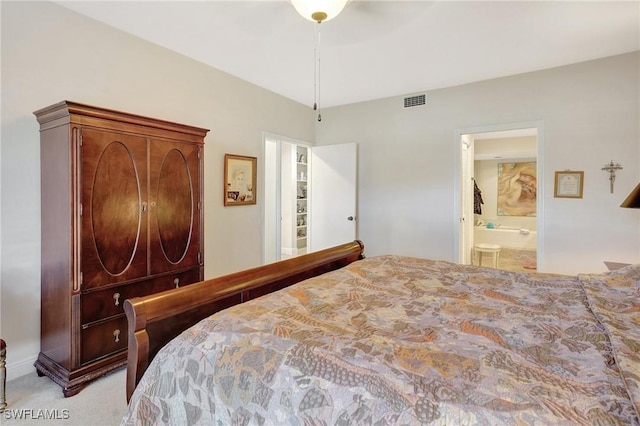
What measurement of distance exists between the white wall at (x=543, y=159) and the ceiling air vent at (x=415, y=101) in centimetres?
6

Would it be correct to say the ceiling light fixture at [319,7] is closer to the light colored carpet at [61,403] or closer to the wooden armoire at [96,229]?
the wooden armoire at [96,229]

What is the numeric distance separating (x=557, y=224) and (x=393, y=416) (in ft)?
12.1

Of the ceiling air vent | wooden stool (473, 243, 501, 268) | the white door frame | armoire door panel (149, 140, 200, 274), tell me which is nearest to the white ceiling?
the ceiling air vent

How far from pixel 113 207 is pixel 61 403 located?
1261mm

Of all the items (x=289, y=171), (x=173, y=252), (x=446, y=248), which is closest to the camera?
(x=173, y=252)

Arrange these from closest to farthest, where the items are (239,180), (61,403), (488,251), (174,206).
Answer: (61,403) < (174,206) < (239,180) < (488,251)

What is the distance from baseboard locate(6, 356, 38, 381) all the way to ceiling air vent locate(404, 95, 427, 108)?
4638 mm

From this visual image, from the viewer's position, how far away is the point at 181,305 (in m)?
1.36

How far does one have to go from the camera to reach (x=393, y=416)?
0.83 metres

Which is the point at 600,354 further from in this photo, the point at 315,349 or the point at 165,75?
the point at 165,75

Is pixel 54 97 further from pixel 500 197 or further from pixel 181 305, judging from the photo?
pixel 500 197

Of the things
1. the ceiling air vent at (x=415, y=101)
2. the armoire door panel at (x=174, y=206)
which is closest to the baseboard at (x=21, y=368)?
the armoire door panel at (x=174, y=206)

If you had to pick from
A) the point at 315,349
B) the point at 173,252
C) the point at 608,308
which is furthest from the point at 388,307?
the point at 173,252

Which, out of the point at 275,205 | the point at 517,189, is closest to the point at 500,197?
the point at 517,189
